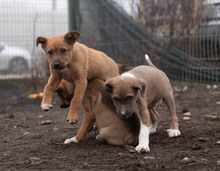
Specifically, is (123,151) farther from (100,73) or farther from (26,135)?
(26,135)

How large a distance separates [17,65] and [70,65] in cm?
835

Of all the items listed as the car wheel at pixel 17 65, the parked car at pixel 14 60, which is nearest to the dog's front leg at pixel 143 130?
the parked car at pixel 14 60

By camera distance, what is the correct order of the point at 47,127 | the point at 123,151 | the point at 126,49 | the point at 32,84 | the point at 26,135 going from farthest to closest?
the point at 126,49 < the point at 32,84 < the point at 47,127 < the point at 26,135 < the point at 123,151

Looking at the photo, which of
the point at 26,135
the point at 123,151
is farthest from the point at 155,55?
the point at 123,151

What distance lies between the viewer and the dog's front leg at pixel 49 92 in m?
5.22

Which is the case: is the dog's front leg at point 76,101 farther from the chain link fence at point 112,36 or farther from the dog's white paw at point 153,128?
the chain link fence at point 112,36

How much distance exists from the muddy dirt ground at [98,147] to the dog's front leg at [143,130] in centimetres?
10

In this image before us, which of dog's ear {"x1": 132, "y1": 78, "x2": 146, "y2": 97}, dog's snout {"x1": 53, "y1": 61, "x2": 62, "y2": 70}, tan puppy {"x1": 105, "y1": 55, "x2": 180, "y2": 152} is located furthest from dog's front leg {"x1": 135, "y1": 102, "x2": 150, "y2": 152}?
dog's snout {"x1": 53, "y1": 61, "x2": 62, "y2": 70}

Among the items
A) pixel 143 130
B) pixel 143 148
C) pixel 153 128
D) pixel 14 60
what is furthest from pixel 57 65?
pixel 14 60

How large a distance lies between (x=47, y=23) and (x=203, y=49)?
17.5 feet

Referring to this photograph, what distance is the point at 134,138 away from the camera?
16.5ft

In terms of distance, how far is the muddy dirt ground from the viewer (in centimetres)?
412

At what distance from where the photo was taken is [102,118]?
529 centimetres

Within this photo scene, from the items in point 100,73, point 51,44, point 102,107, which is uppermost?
point 51,44
